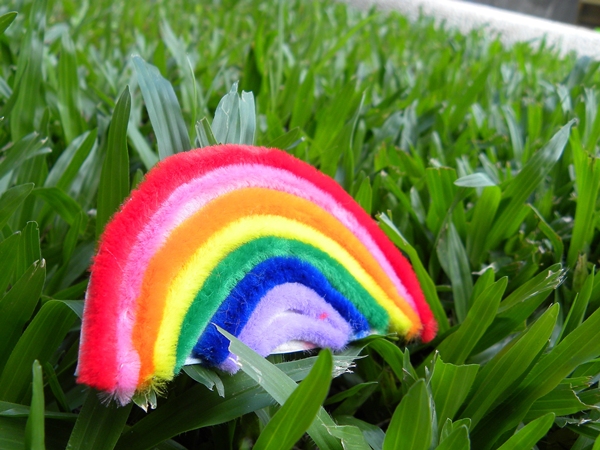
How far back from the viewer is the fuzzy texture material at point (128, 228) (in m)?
0.39

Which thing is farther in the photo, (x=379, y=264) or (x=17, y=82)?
(x=17, y=82)

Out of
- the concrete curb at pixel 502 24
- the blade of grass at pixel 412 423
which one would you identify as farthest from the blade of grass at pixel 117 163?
the concrete curb at pixel 502 24

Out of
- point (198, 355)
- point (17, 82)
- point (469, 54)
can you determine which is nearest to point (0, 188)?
point (17, 82)

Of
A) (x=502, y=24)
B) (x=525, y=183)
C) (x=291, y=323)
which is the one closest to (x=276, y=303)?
(x=291, y=323)

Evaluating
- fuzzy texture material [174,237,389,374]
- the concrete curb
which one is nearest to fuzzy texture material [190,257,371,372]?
fuzzy texture material [174,237,389,374]

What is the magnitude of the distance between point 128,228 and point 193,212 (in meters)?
0.06

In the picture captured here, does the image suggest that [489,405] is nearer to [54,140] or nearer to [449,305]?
[449,305]

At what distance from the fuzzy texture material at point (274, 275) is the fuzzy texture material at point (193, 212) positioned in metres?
0.05

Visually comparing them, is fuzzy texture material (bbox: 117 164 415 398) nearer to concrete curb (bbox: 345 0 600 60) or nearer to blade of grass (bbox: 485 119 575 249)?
blade of grass (bbox: 485 119 575 249)

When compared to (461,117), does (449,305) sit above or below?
below

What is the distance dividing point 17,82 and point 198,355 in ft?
2.11

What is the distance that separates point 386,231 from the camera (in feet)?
2.30

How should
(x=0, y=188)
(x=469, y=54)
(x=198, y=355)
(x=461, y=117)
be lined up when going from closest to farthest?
(x=198, y=355) → (x=0, y=188) → (x=461, y=117) → (x=469, y=54)

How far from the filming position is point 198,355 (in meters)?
0.47
